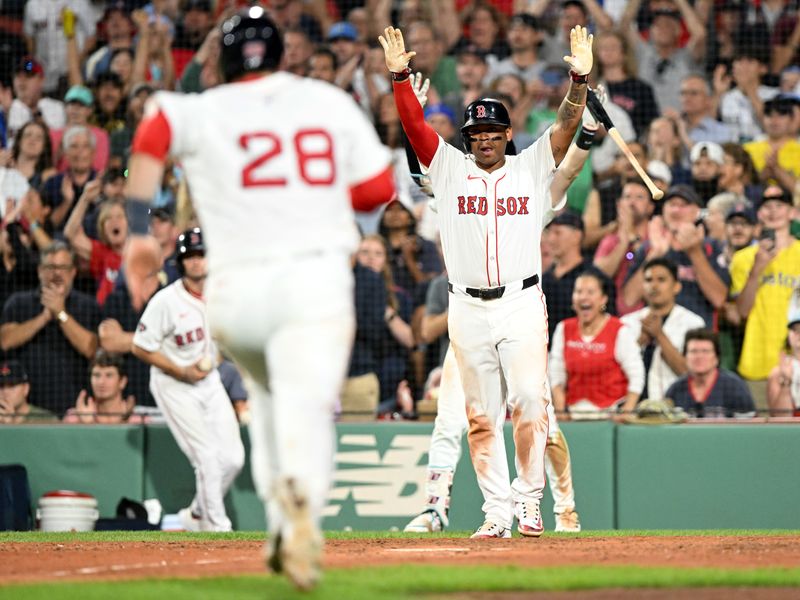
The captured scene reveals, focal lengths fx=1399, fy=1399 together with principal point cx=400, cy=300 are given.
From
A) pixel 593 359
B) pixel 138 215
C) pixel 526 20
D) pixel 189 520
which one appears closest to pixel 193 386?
pixel 189 520

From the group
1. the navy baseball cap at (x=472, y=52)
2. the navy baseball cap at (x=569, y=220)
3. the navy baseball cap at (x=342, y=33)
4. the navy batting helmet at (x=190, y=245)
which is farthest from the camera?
the navy baseball cap at (x=342, y=33)

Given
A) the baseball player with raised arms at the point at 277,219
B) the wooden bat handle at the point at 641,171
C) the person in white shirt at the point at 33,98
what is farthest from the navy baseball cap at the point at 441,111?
the baseball player with raised arms at the point at 277,219

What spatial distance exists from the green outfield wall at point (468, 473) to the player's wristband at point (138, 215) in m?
6.29

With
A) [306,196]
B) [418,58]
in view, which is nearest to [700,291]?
[418,58]

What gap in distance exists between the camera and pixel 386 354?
1231 centimetres

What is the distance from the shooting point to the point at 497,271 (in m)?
8.24

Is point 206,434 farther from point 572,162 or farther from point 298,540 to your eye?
point 298,540

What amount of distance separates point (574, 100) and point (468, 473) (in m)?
3.90

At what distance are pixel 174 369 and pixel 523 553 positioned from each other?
5048mm

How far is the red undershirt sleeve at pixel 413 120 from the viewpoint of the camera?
8.44 metres

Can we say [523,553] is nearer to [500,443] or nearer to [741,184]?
[500,443]

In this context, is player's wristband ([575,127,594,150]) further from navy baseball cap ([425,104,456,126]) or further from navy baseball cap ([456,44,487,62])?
navy baseball cap ([456,44,487,62])

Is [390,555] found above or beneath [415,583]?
beneath

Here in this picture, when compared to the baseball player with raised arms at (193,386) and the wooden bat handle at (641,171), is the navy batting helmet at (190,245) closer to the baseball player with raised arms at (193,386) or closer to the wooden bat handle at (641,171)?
the baseball player with raised arms at (193,386)
